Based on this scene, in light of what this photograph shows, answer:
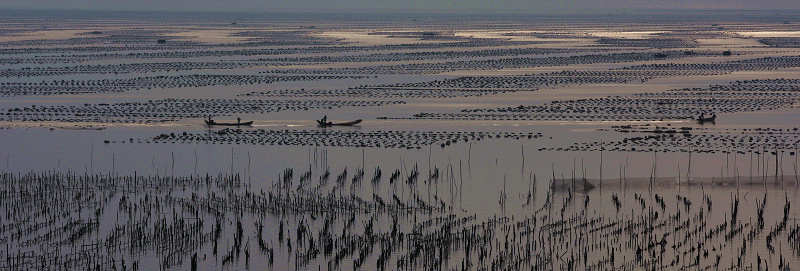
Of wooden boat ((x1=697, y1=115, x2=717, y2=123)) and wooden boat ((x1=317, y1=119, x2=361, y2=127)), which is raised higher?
wooden boat ((x1=697, y1=115, x2=717, y2=123))

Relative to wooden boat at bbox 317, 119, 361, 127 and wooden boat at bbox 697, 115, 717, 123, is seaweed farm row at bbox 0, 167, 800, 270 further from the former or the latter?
wooden boat at bbox 697, 115, 717, 123

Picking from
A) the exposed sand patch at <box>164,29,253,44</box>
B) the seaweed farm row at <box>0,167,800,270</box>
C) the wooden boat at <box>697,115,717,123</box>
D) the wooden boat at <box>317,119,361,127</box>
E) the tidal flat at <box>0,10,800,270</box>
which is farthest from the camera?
the exposed sand patch at <box>164,29,253,44</box>

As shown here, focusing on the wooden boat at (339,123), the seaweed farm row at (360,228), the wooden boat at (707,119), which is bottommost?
the seaweed farm row at (360,228)

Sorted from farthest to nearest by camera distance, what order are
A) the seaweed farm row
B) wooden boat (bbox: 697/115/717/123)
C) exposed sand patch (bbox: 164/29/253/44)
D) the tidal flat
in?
1. exposed sand patch (bbox: 164/29/253/44)
2. wooden boat (bbox: 697/115/717/123)
3. the tidal flat
4. the seaweed farm row

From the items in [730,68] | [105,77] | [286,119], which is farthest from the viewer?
[730,68]

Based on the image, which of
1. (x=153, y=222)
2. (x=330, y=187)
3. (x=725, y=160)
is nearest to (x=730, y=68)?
(x=725, y=160)

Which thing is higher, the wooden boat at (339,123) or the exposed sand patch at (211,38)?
the exposed sand patch at (211,38)

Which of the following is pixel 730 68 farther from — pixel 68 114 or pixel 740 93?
pixel 68 114

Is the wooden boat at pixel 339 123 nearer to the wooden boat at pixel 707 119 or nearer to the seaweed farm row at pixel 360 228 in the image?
the seaweed farm row at pixel 360 228

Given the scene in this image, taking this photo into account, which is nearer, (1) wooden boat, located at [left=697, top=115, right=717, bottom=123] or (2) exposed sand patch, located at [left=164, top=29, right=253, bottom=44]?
(1) wooden boat, located at [left=697, top=115, right=717, bottom=123]

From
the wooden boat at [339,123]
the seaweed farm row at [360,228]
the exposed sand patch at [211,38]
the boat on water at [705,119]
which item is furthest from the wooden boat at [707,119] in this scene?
the exposed sand patch at [211,38]

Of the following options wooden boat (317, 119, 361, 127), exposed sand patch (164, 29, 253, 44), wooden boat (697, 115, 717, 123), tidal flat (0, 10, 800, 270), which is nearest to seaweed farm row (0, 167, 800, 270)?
tidal flat (0, 10, 800, 270)
